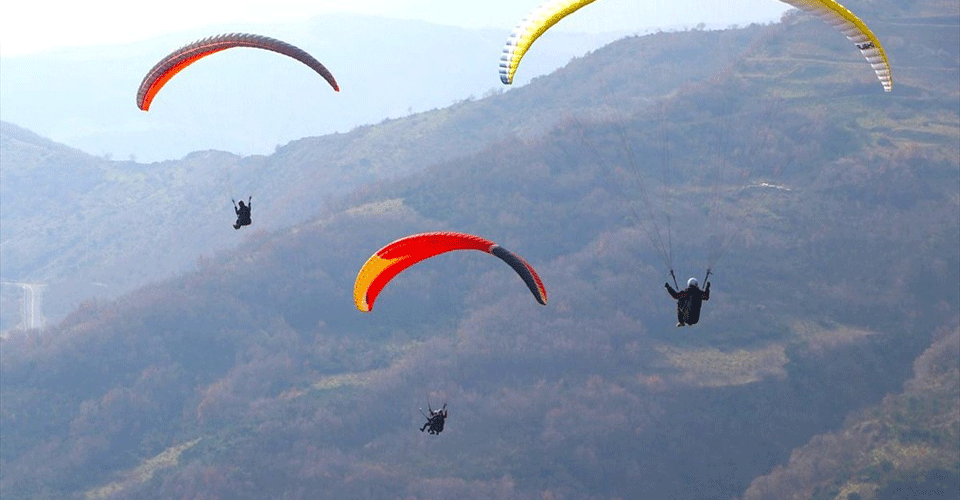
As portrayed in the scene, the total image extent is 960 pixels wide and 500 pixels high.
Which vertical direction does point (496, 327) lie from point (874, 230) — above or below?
below

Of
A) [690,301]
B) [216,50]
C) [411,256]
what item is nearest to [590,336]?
[411,256]

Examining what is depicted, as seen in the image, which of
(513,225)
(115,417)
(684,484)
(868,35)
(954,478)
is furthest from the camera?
(513,225)

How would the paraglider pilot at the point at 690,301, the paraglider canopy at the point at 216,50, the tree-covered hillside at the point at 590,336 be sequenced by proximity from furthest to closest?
the tree-covered hillside at the point at 590,336 < the paraglider canopy at the point at 216,50 < the paraglider pilot at the point at 690,301

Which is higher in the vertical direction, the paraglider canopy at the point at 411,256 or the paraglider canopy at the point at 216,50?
the paraglider canopy at the point at 216,50

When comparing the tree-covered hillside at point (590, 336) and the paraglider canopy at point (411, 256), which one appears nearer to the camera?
the paraglider canopy at point (411, 256)

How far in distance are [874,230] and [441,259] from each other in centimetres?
5146

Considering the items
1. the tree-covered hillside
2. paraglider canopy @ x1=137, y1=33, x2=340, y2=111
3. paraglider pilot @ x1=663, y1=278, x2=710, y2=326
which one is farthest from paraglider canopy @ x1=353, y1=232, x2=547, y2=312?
the tree-covered hillside

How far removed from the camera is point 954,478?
92.5 metres

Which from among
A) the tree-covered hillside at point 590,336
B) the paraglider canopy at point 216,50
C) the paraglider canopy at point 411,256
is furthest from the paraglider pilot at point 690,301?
the tree-covered hillside at point 590,336

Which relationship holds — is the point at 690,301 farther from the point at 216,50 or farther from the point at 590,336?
the point at 590,336

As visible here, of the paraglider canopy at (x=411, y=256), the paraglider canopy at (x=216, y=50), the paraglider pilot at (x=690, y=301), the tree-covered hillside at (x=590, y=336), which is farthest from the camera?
the tree-covered hillside at (x=590, y=336)

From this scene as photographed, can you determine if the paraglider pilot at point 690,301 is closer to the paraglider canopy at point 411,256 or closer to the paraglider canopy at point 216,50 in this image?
the paraglider canopy at point 411,256

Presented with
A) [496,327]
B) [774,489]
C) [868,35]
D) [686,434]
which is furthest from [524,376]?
[868,35]

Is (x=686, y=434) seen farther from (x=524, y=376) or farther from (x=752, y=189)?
(x=752, y=189)
